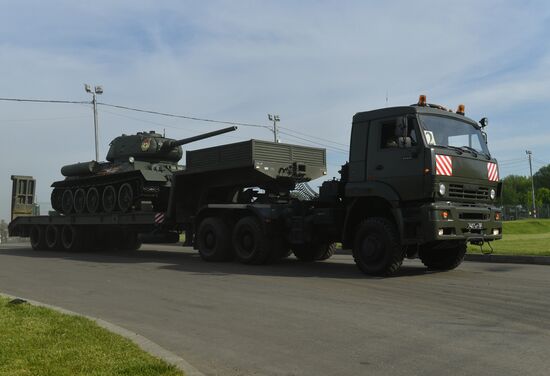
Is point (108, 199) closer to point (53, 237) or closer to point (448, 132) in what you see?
point (53, 237)

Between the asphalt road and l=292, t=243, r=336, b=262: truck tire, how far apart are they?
4.86 ft

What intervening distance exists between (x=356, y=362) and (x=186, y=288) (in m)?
5.17

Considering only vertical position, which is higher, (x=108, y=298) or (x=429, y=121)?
(x=429, y=121)

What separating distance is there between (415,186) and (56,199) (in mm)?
14787

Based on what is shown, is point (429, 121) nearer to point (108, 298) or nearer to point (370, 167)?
point (370, 167)

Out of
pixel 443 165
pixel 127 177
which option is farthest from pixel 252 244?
pixel 127 177

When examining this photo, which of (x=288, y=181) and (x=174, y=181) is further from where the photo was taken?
(x=174, y=181)

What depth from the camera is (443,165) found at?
10.2 metres

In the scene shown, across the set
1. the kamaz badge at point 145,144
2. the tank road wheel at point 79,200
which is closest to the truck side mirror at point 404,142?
the kamaz badge at point 145,144

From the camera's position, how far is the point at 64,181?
20203mm

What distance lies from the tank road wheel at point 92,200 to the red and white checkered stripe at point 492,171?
12.3 metres

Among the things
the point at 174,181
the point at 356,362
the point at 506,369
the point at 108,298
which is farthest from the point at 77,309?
the point at 174,181

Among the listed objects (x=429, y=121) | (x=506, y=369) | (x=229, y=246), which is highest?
(x=429, y=121)

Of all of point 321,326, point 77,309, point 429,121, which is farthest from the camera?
point 429,121
